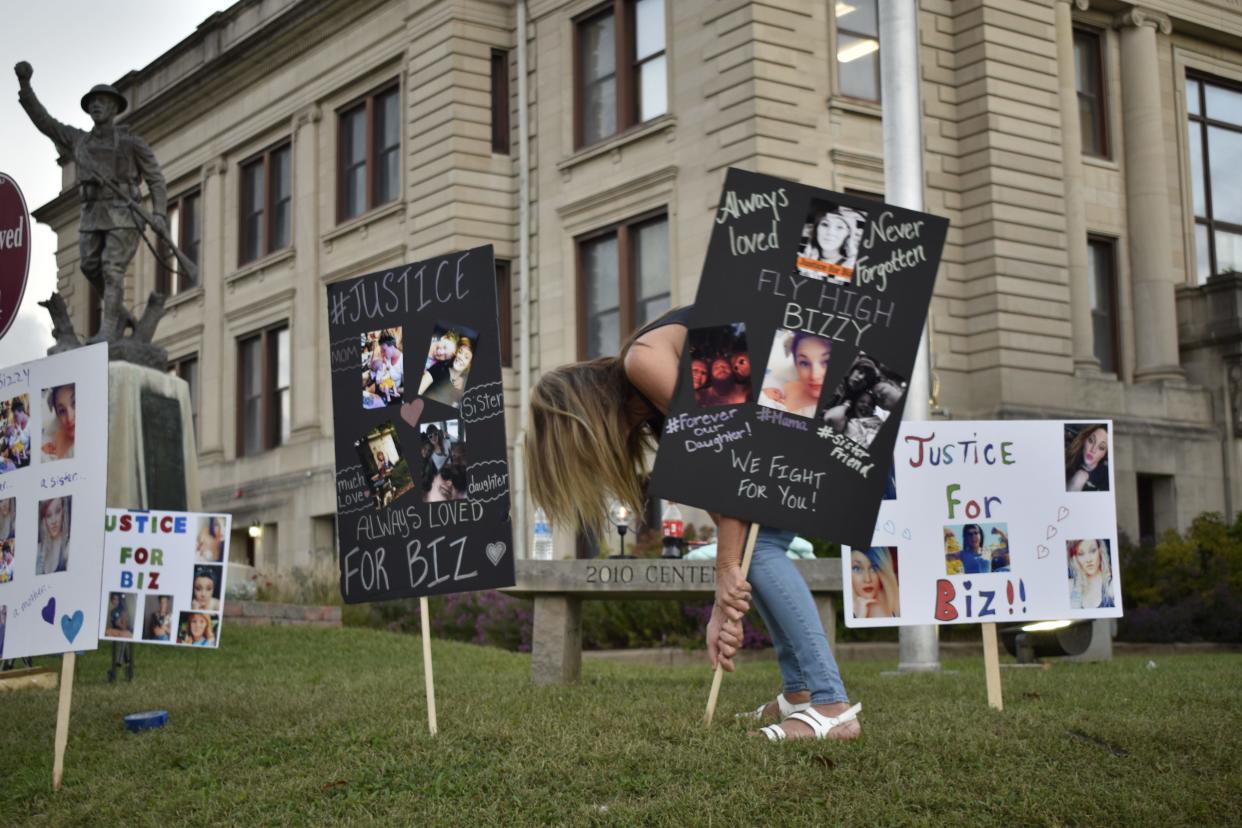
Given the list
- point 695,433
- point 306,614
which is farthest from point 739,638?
point 306,614

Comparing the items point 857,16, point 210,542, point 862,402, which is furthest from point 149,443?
point 857,16

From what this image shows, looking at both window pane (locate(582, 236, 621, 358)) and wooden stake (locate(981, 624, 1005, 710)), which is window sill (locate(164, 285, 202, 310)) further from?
wooden stake (locate(981, 624, 1005, 710))

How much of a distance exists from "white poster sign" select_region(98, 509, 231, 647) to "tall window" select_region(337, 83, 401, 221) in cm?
2064

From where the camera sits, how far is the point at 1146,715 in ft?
24.7

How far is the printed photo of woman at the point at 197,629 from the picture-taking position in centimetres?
1038

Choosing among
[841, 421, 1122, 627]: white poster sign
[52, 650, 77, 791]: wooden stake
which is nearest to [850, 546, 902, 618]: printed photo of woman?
[841, 421, 1122, 627]: white poster sign

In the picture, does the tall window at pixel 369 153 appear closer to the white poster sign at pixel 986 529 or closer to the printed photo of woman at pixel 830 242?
the white poster sign at pixel 986 529

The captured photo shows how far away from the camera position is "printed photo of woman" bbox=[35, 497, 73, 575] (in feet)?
23.0

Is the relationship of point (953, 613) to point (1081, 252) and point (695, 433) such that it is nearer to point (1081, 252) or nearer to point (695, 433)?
point (695, 433)

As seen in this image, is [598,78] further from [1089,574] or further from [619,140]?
[1089,574]

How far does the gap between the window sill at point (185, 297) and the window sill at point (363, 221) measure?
604 centimetres

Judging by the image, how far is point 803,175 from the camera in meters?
23.9

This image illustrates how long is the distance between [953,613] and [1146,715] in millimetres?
1046

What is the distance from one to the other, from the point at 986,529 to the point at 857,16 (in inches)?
741
